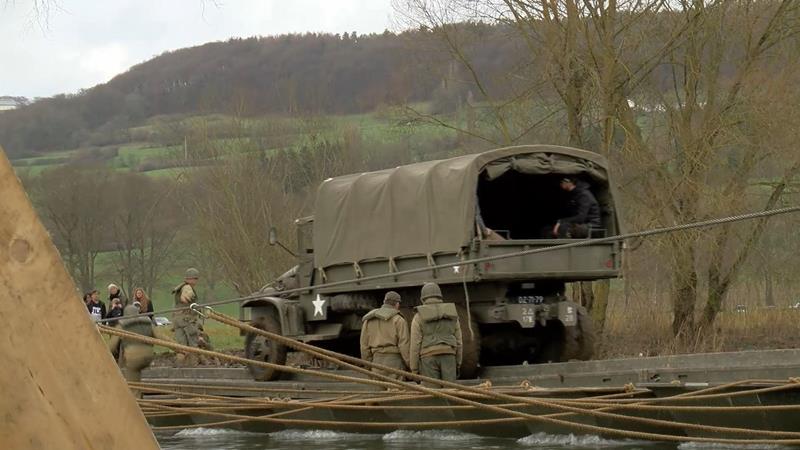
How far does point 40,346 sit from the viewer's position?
204cm

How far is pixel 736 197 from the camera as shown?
2370 cm

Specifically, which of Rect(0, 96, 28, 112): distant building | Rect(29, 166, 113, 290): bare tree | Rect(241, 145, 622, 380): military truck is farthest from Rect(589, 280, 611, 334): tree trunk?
Rect(29, 166, 113, 290): bare tree

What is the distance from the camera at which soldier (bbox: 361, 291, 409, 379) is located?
15930 mm

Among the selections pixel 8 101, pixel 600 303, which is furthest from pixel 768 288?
pixel 8 101

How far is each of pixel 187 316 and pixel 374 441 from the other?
22.2ft

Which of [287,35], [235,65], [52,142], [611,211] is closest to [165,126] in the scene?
[52,142]

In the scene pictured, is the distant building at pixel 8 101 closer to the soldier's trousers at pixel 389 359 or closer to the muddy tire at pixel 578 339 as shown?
the soldier's trousers at pixel 389 359

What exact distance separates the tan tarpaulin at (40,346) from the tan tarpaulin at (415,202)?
14952 millimetres

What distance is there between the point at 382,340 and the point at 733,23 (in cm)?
1210

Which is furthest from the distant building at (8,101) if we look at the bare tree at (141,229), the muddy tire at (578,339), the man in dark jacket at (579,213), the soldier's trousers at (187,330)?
the bare tree at (141,229)

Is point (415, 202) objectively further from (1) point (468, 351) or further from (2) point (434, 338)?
(2) point (434, 338)

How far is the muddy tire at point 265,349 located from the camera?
19250 millimetres

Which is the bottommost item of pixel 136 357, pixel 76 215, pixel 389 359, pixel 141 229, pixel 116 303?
pixel 389 359

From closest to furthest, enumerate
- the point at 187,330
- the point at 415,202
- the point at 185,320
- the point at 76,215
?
1. the point at 415,202
2. the point at 185,320
3. the point at 187,330
4. the point at 76,215
